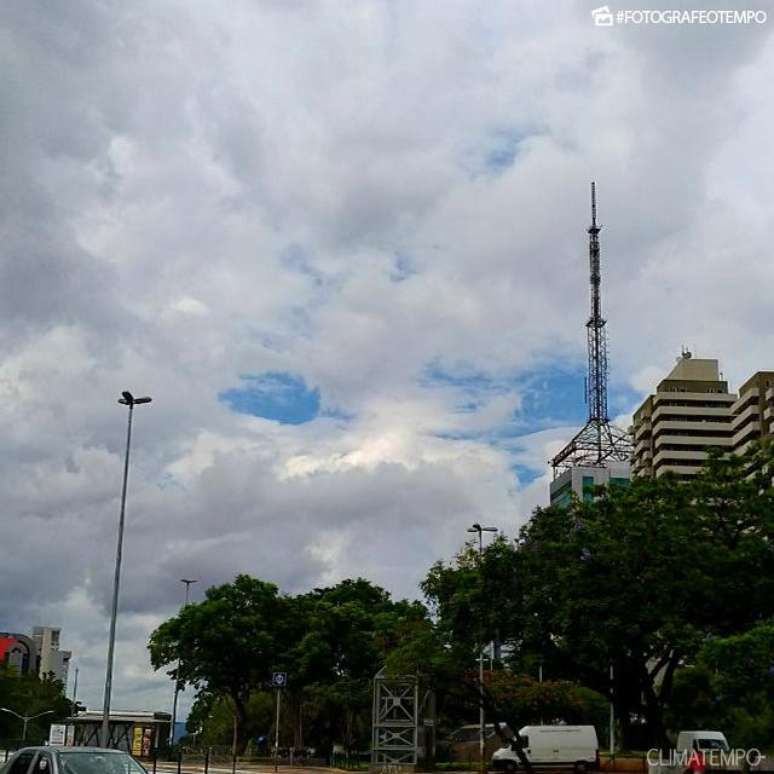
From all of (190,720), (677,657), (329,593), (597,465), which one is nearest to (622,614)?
(677,657)

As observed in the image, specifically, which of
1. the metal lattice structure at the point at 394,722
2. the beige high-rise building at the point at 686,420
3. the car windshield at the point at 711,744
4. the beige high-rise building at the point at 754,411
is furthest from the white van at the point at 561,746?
the beige high-rise building at the point at 686,420

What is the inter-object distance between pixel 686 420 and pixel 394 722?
115 meters

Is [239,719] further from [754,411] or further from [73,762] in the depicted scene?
[754,411]

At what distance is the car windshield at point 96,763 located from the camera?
65.8 feet

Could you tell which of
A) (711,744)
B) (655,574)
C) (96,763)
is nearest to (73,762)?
(96,763)

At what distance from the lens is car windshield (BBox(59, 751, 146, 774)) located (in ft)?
65.8

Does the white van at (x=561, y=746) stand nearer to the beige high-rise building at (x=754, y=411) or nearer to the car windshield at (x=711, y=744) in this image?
the car windshield at (x=711, y=744)

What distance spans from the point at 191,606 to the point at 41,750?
165 feet

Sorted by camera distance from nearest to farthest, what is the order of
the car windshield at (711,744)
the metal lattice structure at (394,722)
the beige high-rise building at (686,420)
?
the car windshield at (711,744)
the metal lattice structure at (394,722)
the beige high-rise building at (686,420)

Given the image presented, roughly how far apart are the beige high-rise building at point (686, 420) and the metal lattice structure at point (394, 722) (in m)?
109

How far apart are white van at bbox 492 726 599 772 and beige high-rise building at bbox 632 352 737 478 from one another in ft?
361

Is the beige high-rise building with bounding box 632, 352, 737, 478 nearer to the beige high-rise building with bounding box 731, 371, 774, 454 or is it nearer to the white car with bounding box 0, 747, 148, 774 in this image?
the beige high-rise building with bounding box 731, 371, 774, 454

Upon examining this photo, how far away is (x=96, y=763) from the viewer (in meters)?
20.4

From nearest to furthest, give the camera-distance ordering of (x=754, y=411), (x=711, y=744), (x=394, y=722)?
(x=711, y=744) < (x=394, y=722) < (x=754, y=411)
